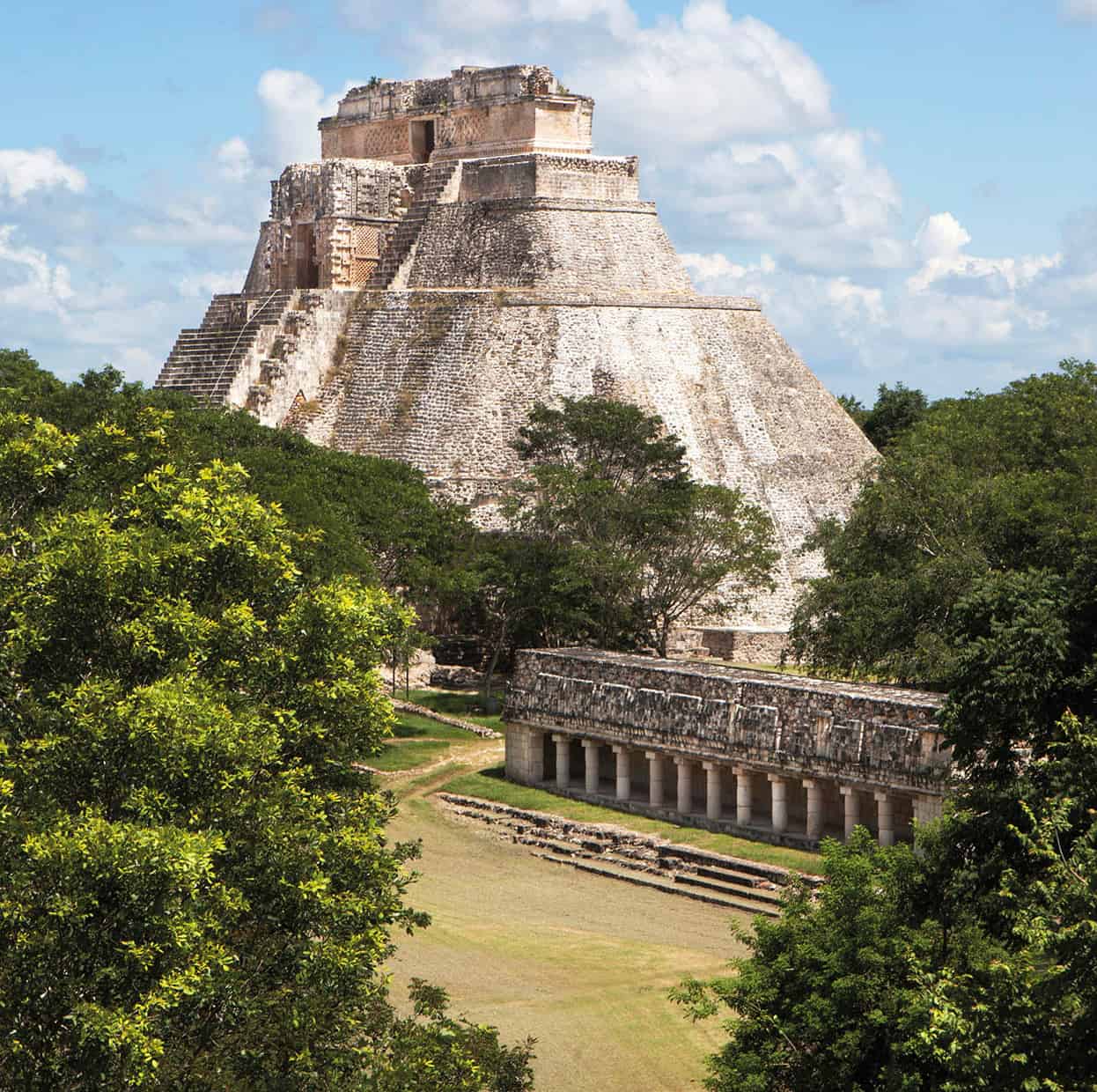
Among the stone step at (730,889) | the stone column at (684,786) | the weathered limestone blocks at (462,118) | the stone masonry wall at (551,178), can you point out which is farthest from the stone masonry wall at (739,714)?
the weathered limestone blocks at (462,118)

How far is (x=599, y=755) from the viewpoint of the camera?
3803cm

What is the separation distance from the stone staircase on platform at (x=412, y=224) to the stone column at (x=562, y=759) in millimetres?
25531

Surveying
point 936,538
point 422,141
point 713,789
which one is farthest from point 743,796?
point 422,141

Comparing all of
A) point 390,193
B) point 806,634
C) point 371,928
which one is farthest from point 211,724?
point 390,193

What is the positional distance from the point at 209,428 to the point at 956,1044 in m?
33.6

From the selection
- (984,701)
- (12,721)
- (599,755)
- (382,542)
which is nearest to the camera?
(12,721)

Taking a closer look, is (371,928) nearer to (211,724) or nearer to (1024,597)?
(211,724)

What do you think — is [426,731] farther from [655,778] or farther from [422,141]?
[422,141]

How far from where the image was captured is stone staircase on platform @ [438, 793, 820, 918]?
30234 millimetres

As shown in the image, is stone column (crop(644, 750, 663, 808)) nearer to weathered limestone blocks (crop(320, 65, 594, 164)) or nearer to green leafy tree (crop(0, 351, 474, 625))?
green leafy tree (crop(0, 351, 474, 625))

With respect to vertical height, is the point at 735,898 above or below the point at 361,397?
below

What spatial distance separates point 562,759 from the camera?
3697 cm

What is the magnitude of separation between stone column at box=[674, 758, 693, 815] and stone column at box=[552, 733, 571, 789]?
297cm

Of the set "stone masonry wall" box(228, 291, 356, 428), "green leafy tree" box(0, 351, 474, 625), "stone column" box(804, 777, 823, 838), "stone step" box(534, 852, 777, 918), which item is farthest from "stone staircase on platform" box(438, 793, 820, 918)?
"stone masonry wall" box(228, 291, 356, 428)
